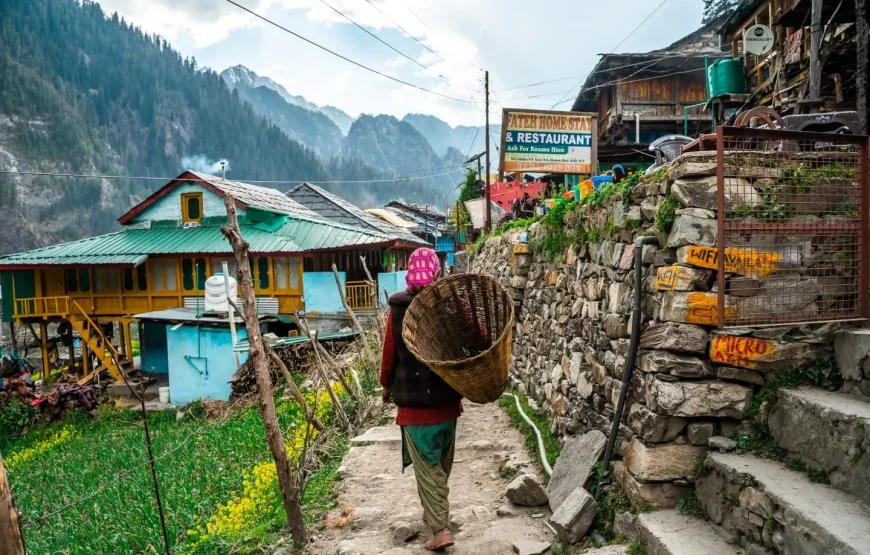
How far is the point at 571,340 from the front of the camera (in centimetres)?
507

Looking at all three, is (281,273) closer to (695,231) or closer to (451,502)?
(451,502)

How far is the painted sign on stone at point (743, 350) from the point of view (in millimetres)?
2955

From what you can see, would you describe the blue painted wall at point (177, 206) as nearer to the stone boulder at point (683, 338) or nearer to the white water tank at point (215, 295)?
the white water tank at point (215, 295)

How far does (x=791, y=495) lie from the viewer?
2369 mm

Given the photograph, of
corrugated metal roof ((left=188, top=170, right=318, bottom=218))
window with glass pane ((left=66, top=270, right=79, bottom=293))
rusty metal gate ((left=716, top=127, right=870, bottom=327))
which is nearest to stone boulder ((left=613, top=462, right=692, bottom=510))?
rusty metal gate ((left=716, top=127, right=870, bottom=327))

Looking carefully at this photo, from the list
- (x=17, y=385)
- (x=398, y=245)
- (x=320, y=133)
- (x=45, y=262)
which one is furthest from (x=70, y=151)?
(x=320, y=133)

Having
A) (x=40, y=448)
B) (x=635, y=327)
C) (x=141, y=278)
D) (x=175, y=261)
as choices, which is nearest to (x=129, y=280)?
(x=141, y=278)

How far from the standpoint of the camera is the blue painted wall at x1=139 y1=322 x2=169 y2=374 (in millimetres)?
22266

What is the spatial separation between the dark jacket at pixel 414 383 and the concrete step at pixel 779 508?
1.69 metres

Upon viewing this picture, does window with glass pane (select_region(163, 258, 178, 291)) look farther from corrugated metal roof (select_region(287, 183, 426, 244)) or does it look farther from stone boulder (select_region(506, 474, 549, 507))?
stone boulder (select_region(506, 474, 549, 507))

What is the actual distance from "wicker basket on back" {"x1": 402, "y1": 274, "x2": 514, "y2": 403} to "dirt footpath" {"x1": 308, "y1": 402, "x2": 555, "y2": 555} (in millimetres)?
989

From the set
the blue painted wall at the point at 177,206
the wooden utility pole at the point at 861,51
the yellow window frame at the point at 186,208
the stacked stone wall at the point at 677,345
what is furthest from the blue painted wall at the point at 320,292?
the stacked stone wall at the point at 677,345

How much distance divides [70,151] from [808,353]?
2811 inches

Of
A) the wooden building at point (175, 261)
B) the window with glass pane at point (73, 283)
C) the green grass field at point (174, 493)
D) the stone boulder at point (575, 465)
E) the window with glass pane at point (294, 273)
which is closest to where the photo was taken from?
the stone boulder at point (575, 465)
